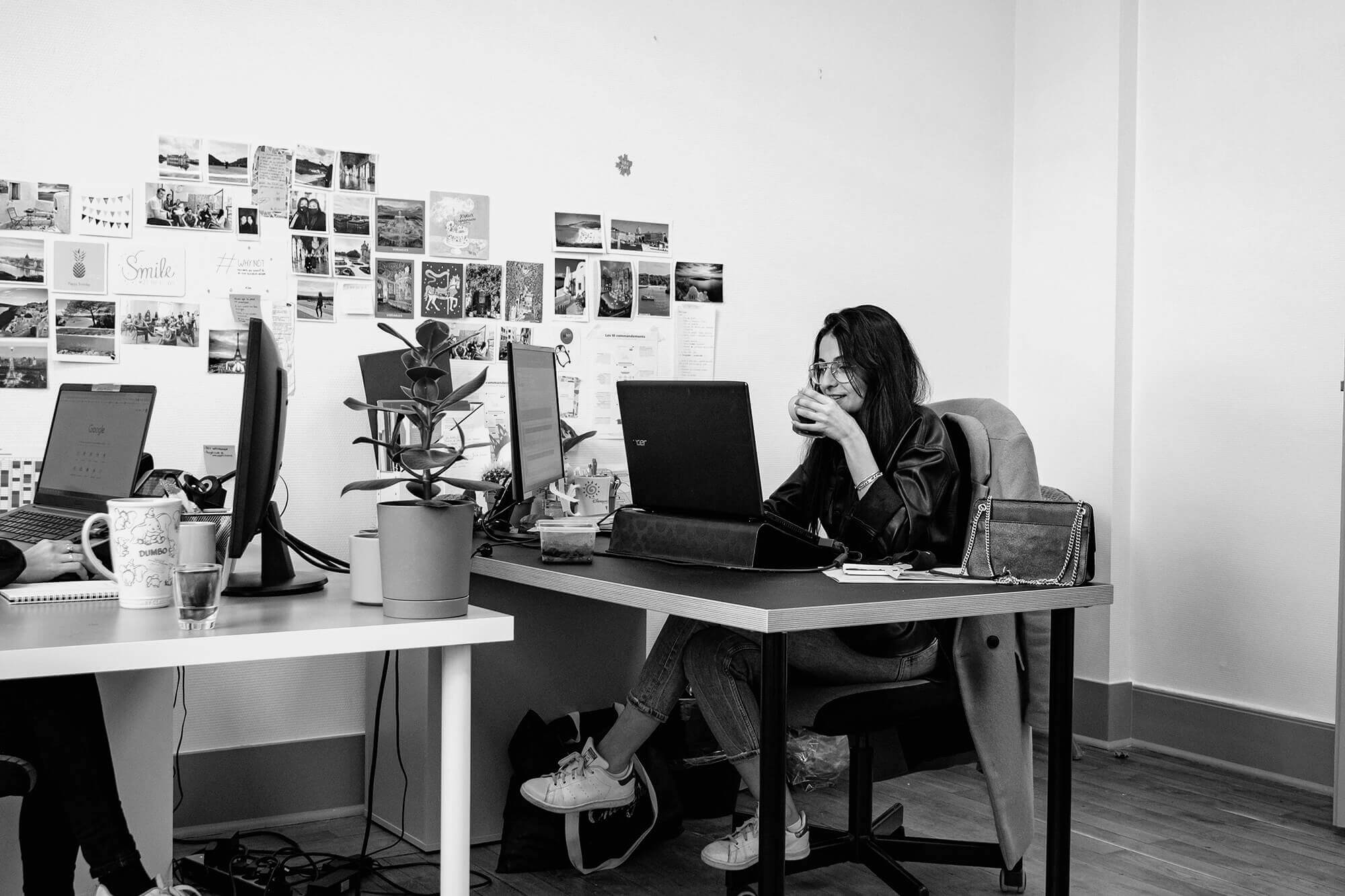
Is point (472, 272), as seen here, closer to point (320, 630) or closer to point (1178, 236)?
point (320, 630)

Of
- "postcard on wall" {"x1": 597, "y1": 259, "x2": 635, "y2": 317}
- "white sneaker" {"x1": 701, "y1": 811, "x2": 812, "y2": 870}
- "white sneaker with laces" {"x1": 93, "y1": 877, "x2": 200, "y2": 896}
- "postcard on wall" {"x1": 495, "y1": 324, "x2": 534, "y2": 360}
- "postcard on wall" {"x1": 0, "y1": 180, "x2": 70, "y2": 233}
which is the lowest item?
"white sneaker" {"x1": 701, "y1": 811, "x2": 812, "y2": 870}

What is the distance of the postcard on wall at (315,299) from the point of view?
9.13 ft

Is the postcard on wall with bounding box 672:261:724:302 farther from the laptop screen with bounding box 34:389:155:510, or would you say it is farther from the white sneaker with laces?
the white sneaker with laces

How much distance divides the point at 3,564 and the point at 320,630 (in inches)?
23.8

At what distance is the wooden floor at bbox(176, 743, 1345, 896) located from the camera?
232 cm

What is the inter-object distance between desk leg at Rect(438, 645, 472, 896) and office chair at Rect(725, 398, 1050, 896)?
0.76 metres

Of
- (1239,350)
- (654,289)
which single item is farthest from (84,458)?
(1239,350)

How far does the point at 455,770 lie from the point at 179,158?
6.08ft

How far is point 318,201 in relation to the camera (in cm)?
280

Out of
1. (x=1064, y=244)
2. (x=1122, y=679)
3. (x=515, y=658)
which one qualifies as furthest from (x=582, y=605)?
(x=1064, y=244)

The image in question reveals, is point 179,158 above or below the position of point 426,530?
above

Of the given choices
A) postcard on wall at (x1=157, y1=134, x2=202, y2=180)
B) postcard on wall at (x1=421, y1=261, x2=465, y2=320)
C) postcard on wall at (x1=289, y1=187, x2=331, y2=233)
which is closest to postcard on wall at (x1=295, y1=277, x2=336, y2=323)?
postcard on wall at (x1=289, y1=187, x2=331, y2=233)

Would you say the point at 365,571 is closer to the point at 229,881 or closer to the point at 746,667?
the point at 746,667

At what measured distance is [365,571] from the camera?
1.57 m
